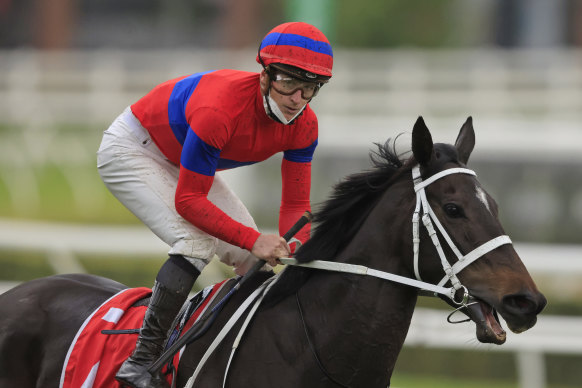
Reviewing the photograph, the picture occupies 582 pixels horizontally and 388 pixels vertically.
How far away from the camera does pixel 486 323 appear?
10.2 feet

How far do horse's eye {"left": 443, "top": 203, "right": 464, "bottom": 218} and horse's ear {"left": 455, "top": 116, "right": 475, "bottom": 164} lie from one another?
1.19ft

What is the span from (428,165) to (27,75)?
58.1ft

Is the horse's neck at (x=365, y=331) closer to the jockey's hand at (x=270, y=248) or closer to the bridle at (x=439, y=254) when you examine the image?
the bridle at (x=439, y=254)

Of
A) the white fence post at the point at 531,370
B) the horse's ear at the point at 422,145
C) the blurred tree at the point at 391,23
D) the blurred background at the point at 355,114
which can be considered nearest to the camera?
the horse's ear at the point at 422,145

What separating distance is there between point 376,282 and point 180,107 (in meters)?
1.07

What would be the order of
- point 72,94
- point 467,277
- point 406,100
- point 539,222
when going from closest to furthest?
point 467,277 < point 539,222 < point 406,100 < point 72,94

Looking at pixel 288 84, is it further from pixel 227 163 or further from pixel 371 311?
Result: pixel 371 311

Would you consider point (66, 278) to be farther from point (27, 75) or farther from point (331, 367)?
point (27, 75)

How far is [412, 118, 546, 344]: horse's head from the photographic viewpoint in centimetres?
304

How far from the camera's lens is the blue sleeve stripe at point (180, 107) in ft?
12.1

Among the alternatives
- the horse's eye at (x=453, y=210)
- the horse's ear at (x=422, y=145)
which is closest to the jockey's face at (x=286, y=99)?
the horse's ear at (x=422, y=145)

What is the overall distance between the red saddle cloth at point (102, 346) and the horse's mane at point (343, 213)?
0.43 metres

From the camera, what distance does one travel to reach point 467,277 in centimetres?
314

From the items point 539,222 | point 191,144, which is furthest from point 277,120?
point 539,222
